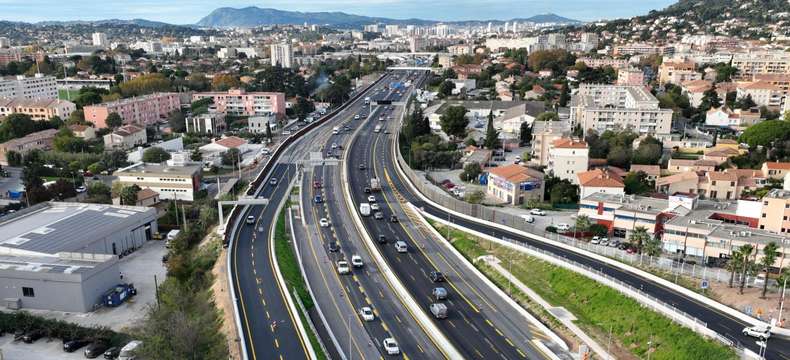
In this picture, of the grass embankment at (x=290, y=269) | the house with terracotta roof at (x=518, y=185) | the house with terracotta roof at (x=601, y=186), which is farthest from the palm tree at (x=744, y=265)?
the grass embankment at (x=290, y=269)

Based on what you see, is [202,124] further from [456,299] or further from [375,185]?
[456,299]

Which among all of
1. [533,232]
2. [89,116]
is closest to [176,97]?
[89,116]

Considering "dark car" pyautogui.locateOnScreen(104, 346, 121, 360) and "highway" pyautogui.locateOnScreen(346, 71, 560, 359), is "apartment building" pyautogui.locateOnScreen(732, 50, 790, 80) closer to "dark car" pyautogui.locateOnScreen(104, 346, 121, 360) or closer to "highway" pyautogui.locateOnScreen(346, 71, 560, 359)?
"highway" pyautogui.locateOnScreen(346, 71, 560, 359)

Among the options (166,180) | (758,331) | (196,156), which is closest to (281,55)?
(196,156)

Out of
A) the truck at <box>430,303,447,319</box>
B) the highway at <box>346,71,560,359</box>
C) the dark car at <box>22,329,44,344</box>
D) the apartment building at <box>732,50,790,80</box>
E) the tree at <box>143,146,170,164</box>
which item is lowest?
the dark car at <box>22,329,44,344</box>

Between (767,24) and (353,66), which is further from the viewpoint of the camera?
(767,24)

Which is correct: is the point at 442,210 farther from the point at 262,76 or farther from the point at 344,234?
the point at 262,76

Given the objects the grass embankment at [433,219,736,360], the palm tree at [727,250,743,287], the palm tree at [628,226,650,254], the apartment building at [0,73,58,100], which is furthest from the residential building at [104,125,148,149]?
the palm tree at [727,250,743,287]
